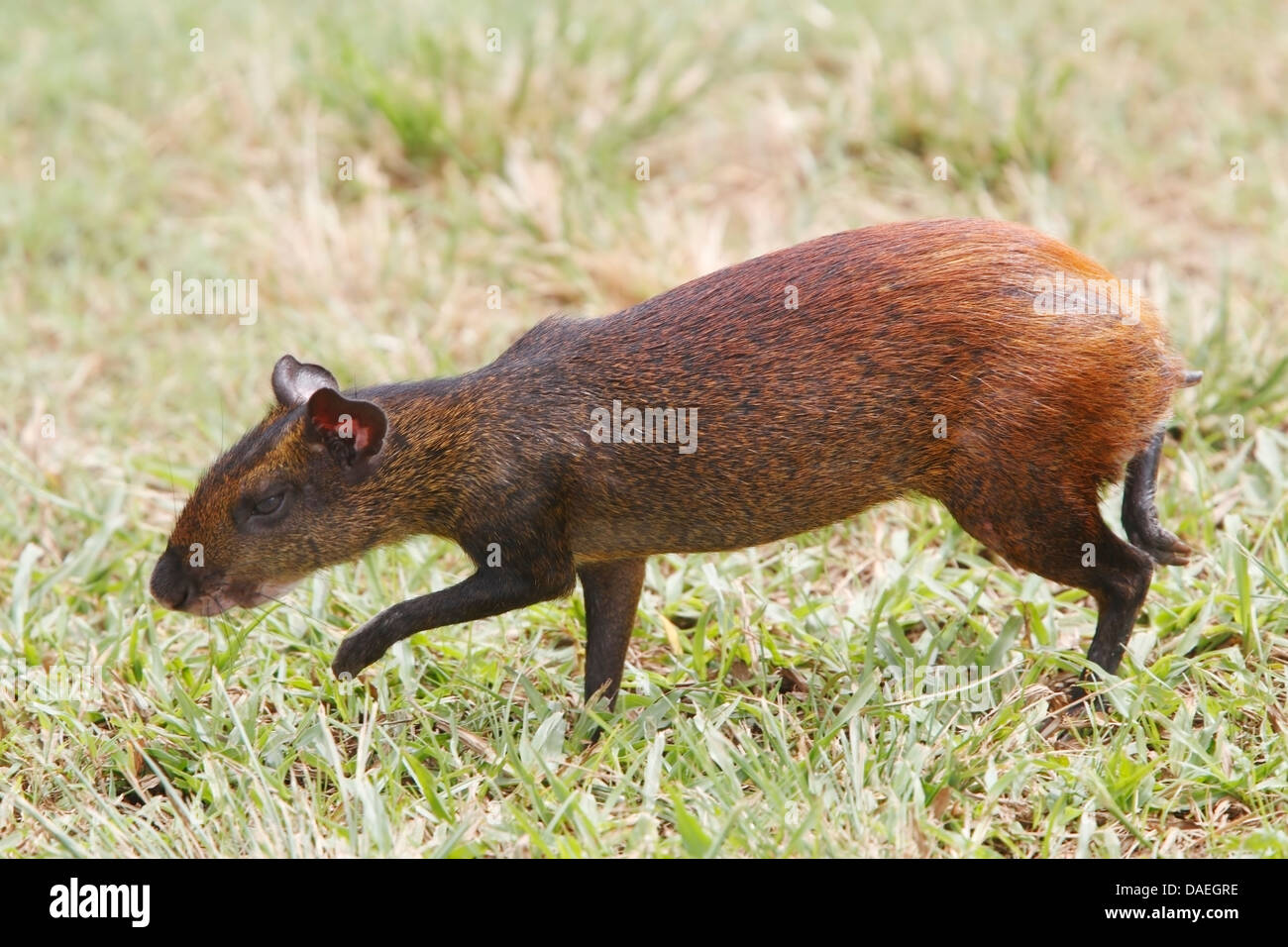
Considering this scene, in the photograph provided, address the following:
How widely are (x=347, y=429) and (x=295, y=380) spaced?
49 cm

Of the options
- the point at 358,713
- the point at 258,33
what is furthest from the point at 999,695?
the point at 258,33

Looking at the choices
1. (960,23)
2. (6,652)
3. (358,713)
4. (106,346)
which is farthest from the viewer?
(960,23)

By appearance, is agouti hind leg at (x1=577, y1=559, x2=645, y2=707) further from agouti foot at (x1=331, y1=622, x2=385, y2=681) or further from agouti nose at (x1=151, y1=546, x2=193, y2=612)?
agouti nose at (x1=151, y1=546, x2=193, y2=612)

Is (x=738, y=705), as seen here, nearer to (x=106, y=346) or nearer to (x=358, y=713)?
(x=358, y=713)

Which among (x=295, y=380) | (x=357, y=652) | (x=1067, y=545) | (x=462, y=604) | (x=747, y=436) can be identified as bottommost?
(x=357, y=652)

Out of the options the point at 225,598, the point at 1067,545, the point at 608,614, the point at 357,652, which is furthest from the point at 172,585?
the point at 1067,545

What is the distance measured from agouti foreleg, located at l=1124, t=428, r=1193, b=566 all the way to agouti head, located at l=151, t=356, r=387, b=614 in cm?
230

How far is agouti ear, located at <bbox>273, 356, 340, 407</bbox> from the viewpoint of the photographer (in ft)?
16.1

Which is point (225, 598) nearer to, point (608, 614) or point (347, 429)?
point (347, 429)

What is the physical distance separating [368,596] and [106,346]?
2647 millimetres

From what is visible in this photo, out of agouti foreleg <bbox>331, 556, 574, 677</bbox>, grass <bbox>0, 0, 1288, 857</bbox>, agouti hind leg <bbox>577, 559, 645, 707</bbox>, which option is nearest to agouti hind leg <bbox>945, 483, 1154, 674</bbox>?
grass <bbox>0, 0, 1288, 857</bbox>

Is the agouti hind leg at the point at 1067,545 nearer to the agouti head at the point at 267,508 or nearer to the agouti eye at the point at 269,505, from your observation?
the agouti head at the point at 267,508

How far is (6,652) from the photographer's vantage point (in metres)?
5.30

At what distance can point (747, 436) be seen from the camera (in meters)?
4.61
